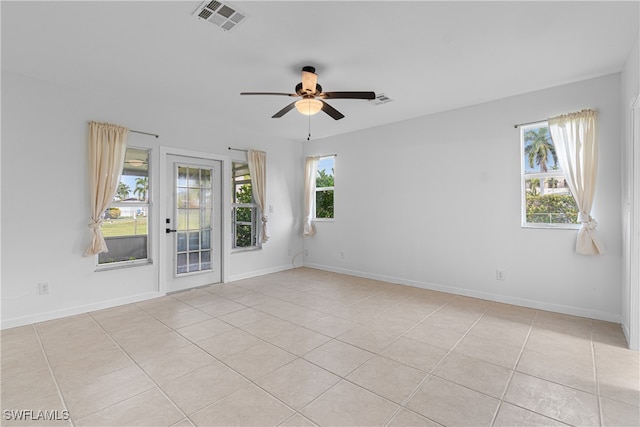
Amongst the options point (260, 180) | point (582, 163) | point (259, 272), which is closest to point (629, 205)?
point (582, 163)

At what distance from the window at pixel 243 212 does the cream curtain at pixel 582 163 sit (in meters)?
4.82

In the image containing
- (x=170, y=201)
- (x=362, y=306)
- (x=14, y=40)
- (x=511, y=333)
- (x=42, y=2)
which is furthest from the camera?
(x=170, y=201)

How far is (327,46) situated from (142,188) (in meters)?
3.31

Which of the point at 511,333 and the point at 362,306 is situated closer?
the point at 511,333

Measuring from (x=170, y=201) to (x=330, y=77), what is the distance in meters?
3.06

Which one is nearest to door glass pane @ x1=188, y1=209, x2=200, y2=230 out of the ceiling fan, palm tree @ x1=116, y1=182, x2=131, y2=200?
palm tree @ x1=116, y1=182, x2=131, y2=200

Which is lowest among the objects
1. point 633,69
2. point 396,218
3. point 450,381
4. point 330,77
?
point 450,381

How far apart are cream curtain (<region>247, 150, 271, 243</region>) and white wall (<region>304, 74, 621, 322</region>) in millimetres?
1395

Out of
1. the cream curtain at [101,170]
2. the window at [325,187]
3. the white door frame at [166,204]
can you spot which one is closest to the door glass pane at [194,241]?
the white door frame at [166,204]

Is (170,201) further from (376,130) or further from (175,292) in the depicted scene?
(376,130)

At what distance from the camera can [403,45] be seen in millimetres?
2816

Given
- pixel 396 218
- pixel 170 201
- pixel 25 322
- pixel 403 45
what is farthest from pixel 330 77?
pixel 25 322

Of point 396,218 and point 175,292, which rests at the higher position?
point 396,218

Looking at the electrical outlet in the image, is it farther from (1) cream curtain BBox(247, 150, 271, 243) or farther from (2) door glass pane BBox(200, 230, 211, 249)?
(1) cream curtain BBox(247, 150, 271, 243)
